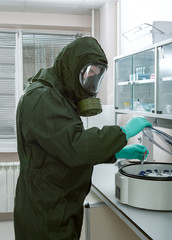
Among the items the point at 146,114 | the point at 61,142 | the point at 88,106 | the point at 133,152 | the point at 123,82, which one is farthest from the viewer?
the point at 123,82

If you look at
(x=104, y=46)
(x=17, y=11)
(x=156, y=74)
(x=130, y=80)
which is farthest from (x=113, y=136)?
(x=17, y=11)

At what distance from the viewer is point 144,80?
7.97 ft

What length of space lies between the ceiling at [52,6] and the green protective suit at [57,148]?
1914 millimetres

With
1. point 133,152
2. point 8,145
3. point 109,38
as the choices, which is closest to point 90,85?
point 133,152

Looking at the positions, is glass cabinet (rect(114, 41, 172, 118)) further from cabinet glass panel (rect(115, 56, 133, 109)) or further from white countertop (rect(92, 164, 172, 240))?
white countertop (rect(92, 164, 172, 240))

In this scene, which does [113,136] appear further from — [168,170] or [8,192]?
[8,192]

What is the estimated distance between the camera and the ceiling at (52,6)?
3238 mm

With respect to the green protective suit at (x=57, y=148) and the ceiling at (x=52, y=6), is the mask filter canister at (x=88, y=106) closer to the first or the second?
the green protective suit at (x=57, y=148)

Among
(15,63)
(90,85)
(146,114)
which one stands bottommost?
(146,114)

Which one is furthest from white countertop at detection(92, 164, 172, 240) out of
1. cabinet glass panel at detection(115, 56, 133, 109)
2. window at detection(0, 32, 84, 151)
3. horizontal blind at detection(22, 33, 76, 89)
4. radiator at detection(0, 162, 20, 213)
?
horizontal blind at detection(22, 33, 76, 89)

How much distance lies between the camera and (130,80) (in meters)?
2.70

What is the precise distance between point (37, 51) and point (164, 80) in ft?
7.00

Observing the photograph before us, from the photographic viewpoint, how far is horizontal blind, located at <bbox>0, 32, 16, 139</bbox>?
150 inches

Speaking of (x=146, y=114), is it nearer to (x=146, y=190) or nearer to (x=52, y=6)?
Result: (x=146, y=190)
